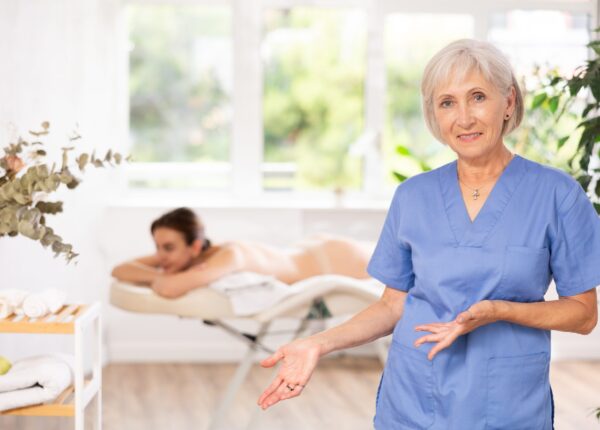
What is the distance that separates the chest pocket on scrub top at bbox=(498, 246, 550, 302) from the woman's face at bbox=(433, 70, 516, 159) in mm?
177

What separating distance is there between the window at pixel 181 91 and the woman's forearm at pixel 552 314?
3.74 meters

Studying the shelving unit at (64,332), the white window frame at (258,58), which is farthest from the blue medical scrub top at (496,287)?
the white window frame at (258,58)

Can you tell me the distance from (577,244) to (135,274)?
2476 mm

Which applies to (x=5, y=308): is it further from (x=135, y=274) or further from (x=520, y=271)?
(x=520, y=271)

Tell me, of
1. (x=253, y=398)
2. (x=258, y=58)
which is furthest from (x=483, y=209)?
(x=258, y=58)

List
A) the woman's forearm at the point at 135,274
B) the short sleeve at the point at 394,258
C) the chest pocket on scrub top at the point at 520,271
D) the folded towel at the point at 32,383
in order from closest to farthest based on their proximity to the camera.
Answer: the chest pocket on scrub top at the point at 520,271 → the short sleeve at the point at 394,258 → the folded towel at the point at 32,383 → the woman's forearm at the point at 135,274

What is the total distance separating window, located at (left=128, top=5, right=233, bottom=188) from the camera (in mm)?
5004

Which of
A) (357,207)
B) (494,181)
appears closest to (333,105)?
(357,207)

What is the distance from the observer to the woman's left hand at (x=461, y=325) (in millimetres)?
1362

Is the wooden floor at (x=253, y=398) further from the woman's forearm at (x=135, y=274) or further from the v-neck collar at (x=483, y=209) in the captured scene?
the v-neck collar at (x=483, y=209)

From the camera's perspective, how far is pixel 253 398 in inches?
162

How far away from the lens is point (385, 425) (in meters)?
1.58

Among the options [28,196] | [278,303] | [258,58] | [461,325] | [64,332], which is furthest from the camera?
[258,58]

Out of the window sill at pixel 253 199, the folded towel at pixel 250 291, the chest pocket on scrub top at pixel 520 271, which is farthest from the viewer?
the window sill at pixel 253 199
